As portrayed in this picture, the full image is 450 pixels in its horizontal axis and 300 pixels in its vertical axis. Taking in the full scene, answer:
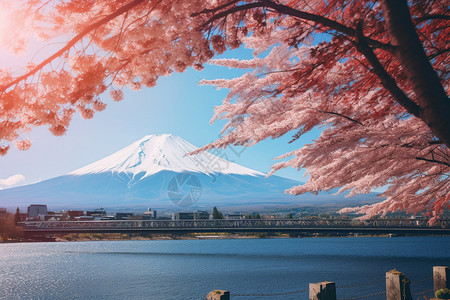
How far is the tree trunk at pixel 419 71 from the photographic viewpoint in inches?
131

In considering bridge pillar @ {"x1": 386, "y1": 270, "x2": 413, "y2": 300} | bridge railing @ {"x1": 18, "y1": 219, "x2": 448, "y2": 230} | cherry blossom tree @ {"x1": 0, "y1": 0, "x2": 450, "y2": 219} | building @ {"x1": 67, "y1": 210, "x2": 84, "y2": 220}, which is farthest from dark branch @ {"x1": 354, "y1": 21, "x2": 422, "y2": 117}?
building @ {"x1": 67, "y1": 210, "x2": 84, "y2": 220}

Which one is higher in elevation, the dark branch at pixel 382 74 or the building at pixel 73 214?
the dark branch at pixel 382 74

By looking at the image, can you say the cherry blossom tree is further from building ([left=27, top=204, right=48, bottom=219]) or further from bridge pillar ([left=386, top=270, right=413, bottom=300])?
building ([left=27, top=204, right=48, bottom=219])

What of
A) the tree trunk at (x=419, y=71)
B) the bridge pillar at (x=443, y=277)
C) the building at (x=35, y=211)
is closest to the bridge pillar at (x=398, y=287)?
the bridge pillar at (x=443, y=277)

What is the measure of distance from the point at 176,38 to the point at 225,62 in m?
2.06

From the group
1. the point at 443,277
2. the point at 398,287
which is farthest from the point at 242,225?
the point at 398,287

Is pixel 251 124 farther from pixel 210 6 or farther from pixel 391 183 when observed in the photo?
pixel 391 183

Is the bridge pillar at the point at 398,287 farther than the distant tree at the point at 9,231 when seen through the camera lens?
No

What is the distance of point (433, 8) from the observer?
5.47 meters

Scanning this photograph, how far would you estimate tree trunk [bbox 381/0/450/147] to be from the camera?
3.32m

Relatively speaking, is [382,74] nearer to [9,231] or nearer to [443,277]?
[443,277]

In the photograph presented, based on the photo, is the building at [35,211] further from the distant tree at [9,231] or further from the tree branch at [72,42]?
the tree branch at [72,42]

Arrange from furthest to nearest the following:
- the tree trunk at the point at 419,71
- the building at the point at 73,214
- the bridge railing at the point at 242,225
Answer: the building at the point at 73,214
the bridge railing at the point at 242,225
the tree trunk at the point at 419,71

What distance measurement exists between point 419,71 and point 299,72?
7.17 feet
